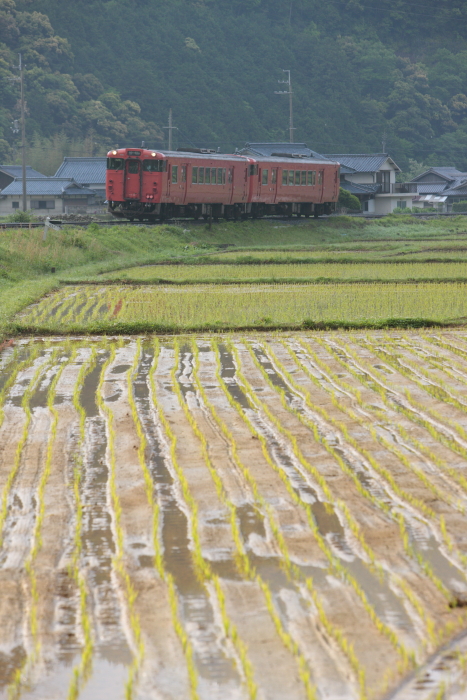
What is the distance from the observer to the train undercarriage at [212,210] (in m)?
25.6

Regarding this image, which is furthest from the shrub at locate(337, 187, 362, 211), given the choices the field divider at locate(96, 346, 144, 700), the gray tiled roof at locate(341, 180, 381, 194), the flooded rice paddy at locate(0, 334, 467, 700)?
the field divider at locate(96, 346, 144, 700)

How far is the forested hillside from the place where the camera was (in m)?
51.9

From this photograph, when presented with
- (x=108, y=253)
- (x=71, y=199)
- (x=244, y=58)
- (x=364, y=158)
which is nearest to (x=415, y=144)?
(x=244, y=58)

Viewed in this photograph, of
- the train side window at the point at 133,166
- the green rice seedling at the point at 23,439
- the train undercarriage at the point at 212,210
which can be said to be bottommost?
the green rice seedling at the point at 23,439

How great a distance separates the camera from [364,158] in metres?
45.1

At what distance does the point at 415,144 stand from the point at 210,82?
49.9ft

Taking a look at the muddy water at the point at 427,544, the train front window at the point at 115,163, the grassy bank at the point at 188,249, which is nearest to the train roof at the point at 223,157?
the train front window at the point at 115,163

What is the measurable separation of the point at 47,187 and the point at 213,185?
1582cm

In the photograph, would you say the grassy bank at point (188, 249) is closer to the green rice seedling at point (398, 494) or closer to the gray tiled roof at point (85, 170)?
the green rice seedling at point (398, 494)

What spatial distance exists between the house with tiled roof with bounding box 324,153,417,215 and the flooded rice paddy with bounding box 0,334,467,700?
37.4 metres

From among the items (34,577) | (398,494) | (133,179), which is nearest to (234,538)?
(34,577)

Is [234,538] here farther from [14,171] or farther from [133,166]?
[14,171]

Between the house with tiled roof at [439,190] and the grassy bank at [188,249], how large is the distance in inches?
749

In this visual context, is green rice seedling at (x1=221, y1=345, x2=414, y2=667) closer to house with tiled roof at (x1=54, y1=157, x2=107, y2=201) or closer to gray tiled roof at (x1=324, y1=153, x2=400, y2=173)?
house with tiled roof at (x1=54, y1=157, x2=107, y2=201)
